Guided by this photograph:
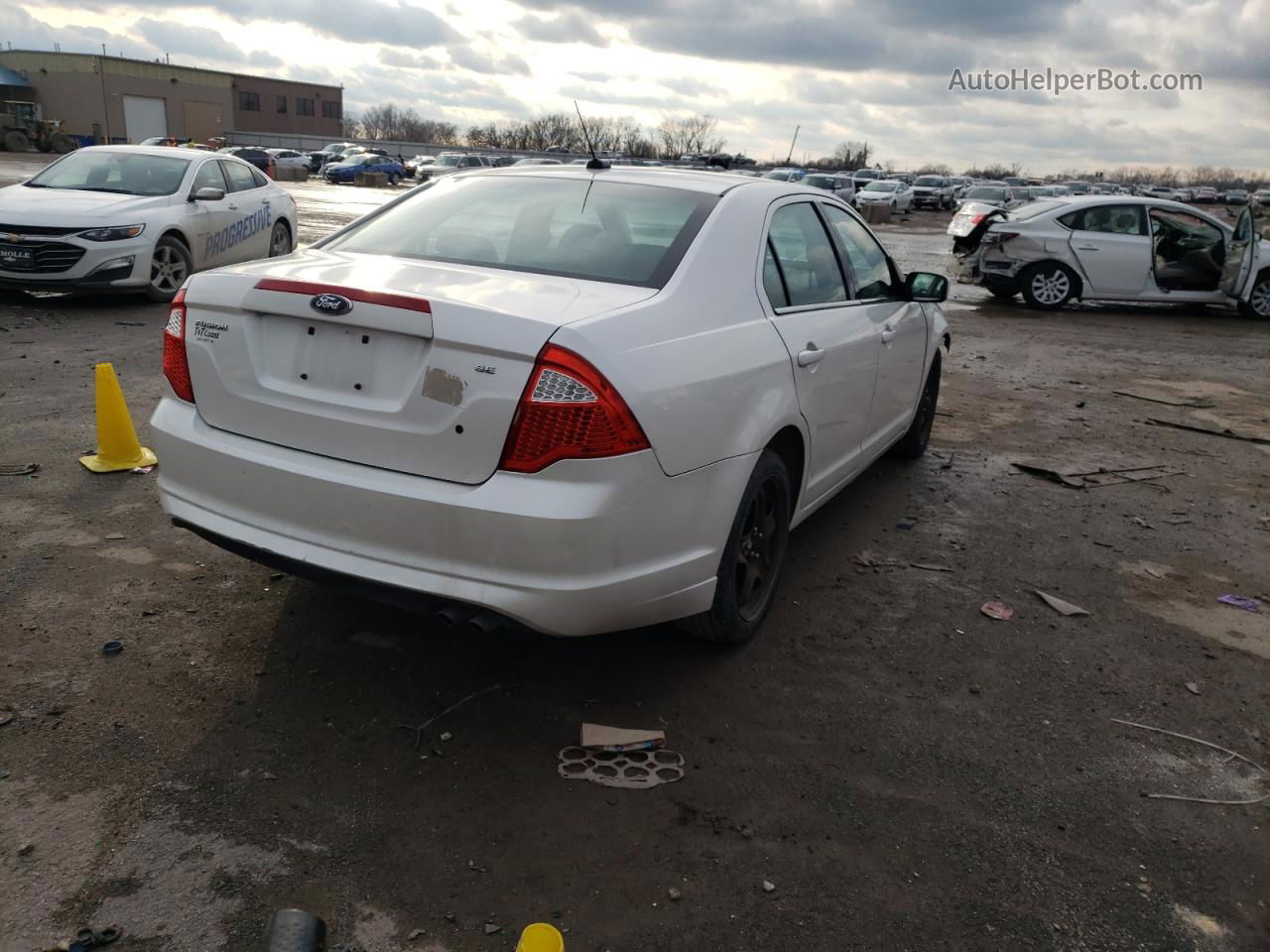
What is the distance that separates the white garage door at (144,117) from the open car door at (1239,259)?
80383 mm

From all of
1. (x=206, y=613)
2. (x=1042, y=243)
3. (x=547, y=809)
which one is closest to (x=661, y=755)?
(x=547, y=809)

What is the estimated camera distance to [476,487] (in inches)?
110

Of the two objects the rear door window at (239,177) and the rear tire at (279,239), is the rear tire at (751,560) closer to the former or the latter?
the rear door window at (239,177)

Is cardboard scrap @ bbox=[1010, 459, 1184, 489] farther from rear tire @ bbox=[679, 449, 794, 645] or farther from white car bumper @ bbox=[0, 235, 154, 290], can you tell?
white car bumper @ bbox=[0, 235, 154, 290]

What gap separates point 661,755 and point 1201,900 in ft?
4.99

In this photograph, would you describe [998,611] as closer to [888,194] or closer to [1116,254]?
[1116,254]

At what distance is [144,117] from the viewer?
78875mm

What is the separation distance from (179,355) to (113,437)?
2.43m

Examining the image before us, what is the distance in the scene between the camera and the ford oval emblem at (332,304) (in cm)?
289

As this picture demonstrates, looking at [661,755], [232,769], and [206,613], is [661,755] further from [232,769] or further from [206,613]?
[206,613]

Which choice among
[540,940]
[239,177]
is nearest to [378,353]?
[540,940]

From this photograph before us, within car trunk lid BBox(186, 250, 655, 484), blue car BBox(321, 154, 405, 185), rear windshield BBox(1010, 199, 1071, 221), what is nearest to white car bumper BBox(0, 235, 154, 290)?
car trunk lid BBox(186, 250, 655, 484)

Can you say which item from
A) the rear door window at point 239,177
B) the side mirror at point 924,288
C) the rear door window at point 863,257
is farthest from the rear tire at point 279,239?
the side mirror at point 924,288

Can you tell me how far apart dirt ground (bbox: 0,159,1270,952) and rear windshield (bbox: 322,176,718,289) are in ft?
4.40
